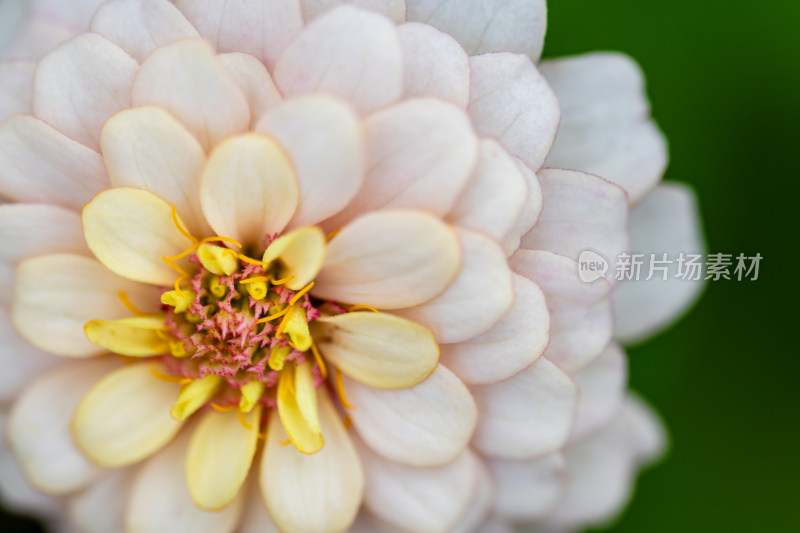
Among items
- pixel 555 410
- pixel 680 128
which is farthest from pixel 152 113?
pixel 680 128

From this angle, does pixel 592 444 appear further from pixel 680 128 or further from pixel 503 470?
pixel 680 128

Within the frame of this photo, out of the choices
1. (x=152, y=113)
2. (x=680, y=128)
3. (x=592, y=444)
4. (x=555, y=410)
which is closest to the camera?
(x=152, y=113)

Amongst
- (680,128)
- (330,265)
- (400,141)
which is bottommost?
(680,128)

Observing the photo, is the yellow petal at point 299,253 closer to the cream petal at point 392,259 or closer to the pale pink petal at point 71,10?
the cream petal at point 392,259

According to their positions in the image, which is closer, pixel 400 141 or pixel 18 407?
pixel 400 141

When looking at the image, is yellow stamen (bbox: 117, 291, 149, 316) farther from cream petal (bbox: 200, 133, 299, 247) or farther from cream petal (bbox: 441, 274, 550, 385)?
cream petal (bbox: 441, 274, 550, 385)

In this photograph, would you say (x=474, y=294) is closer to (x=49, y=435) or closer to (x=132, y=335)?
(x=132, y=335)
